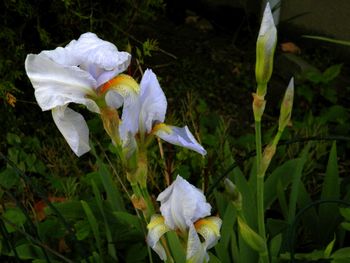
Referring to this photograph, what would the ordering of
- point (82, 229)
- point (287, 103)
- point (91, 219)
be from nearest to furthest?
point (287, 103)
point (91, 219)
point (82, 229)

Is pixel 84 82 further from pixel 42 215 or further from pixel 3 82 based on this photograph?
pixel 3 82

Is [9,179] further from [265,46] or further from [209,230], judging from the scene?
[265,46]

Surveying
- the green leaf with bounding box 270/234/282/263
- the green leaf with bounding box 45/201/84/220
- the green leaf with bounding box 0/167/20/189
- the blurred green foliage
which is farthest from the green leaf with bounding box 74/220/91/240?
the blurred green foliage

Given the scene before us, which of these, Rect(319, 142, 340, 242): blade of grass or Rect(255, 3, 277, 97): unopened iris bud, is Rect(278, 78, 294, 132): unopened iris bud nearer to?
Rect(255, 3, 277, 97): unopened iris bud

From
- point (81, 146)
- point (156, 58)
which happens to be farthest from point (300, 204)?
point (156, 58)

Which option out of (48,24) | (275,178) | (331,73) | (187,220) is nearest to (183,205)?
(187,220)
